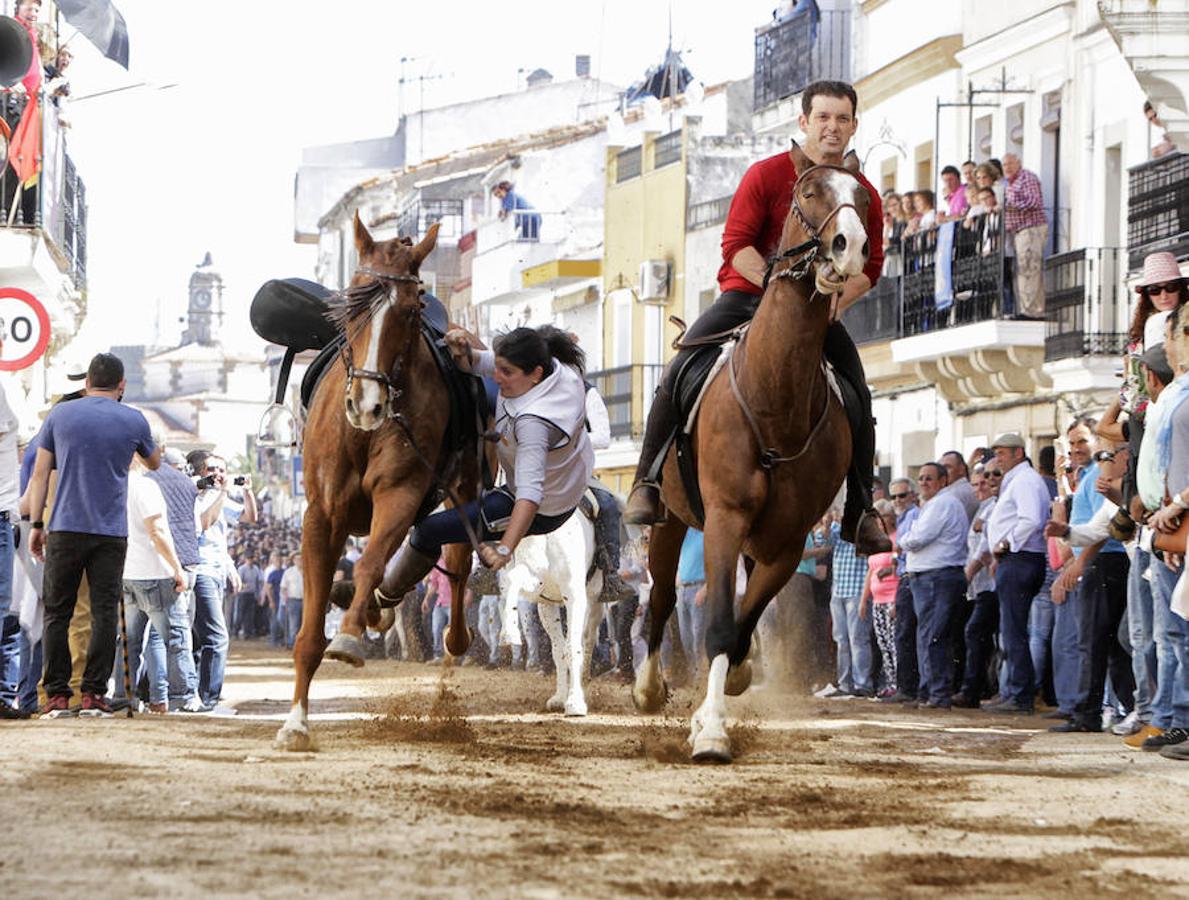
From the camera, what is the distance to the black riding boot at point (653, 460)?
12.7m

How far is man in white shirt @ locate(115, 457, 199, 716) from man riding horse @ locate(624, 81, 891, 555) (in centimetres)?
470

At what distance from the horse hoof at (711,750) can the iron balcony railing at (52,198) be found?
18.0 m

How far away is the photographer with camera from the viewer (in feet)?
60.0

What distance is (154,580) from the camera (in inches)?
662

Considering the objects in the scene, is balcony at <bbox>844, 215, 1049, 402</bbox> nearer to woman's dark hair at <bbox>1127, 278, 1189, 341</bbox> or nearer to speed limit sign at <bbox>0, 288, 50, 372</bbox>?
speed limit sign at <bbox>0, 288, 50, 372</bbox>

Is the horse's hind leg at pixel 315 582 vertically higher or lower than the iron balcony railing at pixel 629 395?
lower

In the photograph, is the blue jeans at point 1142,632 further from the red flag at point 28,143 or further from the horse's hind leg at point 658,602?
the red flag at point 28,143

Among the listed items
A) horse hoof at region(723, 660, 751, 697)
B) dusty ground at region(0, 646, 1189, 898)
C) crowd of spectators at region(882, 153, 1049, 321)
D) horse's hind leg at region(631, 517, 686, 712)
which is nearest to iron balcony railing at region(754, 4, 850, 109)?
crowd of spectators at region(882, 153, 1049, 321)

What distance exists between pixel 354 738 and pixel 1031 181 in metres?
17.3

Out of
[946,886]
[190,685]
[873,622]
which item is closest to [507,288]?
[873,622]

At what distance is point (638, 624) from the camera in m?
26.7

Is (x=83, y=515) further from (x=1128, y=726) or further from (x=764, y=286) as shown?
(x=1128, y=726)

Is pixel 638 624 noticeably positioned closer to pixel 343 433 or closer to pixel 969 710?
pixel 969 710

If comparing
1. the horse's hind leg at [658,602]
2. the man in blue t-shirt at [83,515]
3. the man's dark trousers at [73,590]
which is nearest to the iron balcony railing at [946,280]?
the horse's hind leg at [658,602]
